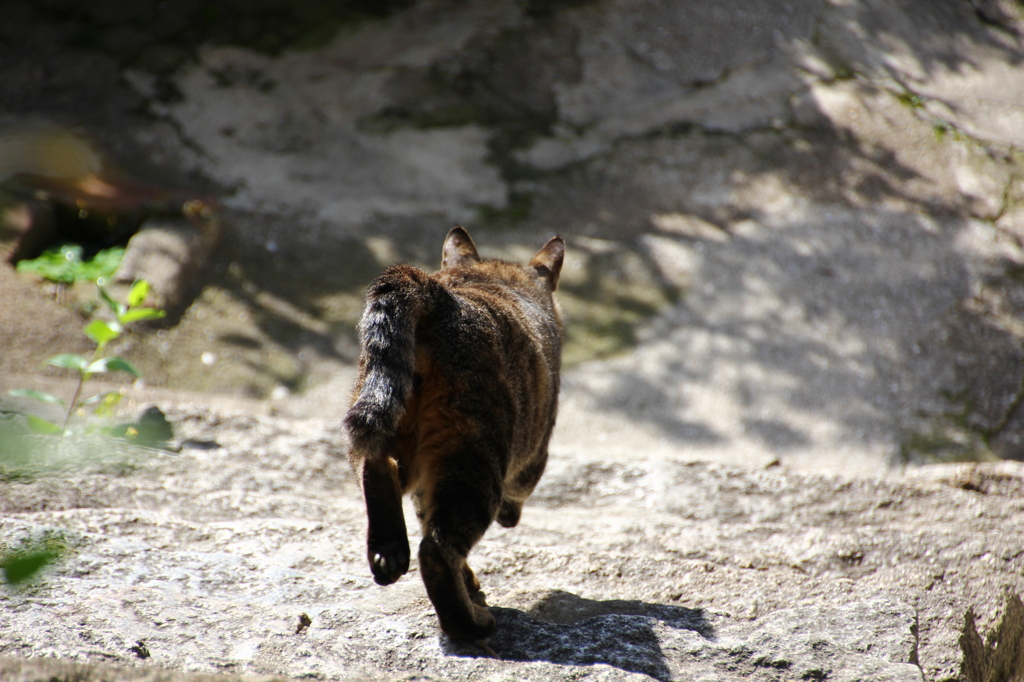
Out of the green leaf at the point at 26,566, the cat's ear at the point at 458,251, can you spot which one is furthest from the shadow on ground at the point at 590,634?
the cat's ear at the point at 458,251

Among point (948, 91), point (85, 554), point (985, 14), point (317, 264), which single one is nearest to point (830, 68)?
point (948, 91)

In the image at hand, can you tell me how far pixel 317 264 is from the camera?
21.1 ft

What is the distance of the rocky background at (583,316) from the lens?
243 centimetres

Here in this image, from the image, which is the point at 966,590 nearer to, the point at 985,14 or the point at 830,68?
the point at 830,68

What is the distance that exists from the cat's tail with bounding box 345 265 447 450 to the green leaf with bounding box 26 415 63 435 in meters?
1.83

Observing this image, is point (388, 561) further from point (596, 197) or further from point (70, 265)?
point (596, 197)

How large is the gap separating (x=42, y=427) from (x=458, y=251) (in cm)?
204

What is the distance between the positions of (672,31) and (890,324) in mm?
4412

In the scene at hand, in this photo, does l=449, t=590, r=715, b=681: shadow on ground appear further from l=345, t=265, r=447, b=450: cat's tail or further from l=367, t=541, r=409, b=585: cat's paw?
l=345, t=265, r=447, b=450: cat's tail

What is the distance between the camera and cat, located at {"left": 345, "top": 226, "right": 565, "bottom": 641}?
7.36ft

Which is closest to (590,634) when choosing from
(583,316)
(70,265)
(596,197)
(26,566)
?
(26,566)

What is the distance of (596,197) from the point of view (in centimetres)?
721

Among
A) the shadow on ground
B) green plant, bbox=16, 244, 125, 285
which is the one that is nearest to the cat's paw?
the shadow on ground

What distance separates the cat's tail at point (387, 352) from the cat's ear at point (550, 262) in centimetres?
171
